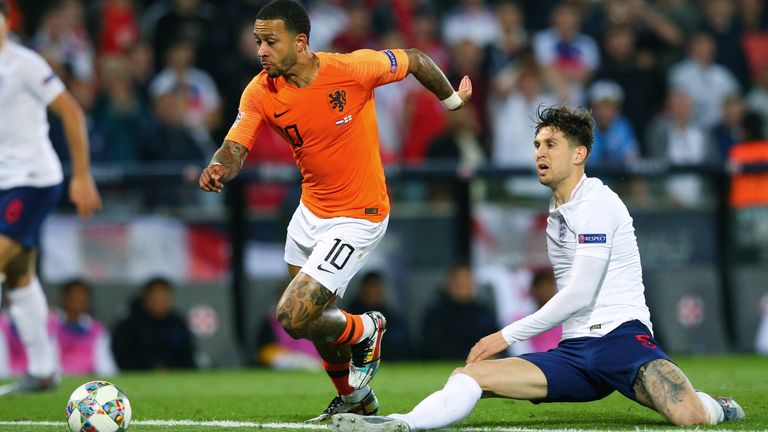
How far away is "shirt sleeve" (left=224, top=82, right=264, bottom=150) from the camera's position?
21.8ft

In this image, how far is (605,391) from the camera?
6258 millimetres

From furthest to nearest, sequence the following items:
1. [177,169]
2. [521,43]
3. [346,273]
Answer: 1. [521,43]
2. [177,169]
3. [346,273]

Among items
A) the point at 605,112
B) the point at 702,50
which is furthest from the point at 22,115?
the point at 702,50

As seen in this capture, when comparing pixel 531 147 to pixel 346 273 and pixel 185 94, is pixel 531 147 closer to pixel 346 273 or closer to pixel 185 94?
pixel 185 94

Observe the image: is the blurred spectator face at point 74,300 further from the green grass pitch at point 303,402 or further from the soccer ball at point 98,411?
the soccer ball at point 98,411

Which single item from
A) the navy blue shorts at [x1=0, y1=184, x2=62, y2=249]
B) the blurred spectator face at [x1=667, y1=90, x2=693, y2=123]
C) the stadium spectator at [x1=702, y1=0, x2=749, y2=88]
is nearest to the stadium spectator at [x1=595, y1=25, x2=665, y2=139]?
the blurred spectator face at [x1=667, y1=90, x2=693, y2=123]

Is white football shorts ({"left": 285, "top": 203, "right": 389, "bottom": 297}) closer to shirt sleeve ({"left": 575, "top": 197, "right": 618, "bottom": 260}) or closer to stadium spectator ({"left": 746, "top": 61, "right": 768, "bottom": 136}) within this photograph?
shirt sleeve ({"left": 575, "top": 197, "right": 618, "bottom": 260})

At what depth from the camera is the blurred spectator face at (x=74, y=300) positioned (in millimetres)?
11508

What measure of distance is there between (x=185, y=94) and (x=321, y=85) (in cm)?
670

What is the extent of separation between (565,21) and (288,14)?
7.89 m

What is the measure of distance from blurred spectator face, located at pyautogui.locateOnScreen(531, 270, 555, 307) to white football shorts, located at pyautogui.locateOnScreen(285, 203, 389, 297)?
527cm

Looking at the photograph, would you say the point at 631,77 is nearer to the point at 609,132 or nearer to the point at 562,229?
the point at 609,132

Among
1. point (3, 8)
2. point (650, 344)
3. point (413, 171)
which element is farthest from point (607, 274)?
point (413, 171)

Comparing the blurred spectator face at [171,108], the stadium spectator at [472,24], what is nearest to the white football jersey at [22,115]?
the blurred spectator face at [171,108]
